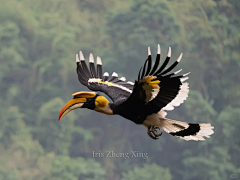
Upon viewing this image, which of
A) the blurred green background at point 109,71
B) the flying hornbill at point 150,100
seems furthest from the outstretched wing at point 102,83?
the blurred green background at point 109,71

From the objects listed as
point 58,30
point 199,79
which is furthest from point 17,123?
point 199,79

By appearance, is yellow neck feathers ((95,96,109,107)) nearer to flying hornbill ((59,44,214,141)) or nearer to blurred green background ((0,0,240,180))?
flying hornbill ((59,44,214,141))

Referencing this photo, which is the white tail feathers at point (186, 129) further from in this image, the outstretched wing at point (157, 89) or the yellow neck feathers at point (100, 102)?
the yellow neck feathers at point (100, 102)

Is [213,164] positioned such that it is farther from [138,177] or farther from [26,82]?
[26,82]

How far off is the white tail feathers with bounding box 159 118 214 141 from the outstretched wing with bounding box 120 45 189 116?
22 centimetres

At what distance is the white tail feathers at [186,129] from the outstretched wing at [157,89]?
0.22 meters

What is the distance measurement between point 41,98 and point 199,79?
8040 mm

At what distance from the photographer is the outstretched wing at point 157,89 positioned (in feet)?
12.1

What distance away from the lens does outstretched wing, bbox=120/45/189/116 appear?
3676 mm

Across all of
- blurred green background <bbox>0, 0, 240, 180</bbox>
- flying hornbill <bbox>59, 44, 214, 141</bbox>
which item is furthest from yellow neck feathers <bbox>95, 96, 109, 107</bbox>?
blurred green background <bbox>0, 0, 240, 180</bbox>

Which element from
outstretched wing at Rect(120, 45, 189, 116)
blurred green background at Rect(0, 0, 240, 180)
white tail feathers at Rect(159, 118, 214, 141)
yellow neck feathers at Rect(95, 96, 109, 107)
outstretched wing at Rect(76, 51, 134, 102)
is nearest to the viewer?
outstretched wing at Rect(120, 45, 189, 116)

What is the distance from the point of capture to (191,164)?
74.6ft

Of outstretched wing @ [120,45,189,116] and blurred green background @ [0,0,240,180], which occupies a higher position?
blurred green background @ [0,0,240,180]

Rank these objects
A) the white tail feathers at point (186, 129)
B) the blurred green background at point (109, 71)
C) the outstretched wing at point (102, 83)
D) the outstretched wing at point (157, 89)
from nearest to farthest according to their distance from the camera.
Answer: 1. the outstretched wing at point (157, 89)
2. the white tail feathers at point (186, 129)
3. the outstretched wing at point (102, 83)
4. the blurred green background at point (109, 71)
